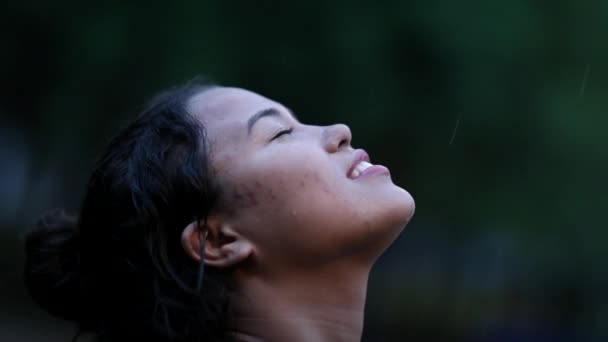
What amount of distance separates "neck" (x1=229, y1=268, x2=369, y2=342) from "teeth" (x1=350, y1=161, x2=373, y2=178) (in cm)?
25

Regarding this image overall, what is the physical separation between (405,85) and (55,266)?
3.14 meters

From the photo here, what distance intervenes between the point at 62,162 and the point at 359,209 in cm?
386

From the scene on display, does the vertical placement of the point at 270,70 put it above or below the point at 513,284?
above

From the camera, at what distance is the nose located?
7.05 feet

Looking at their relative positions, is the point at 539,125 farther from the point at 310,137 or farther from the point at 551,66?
the point at 310,137

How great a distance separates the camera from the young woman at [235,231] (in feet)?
6.61

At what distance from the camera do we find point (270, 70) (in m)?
4.80

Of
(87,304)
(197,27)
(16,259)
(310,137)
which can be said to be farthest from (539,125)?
(16,259)

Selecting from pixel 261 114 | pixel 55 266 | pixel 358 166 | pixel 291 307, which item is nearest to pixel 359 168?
pixel 358 166

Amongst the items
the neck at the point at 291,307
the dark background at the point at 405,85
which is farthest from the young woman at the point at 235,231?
the dark background at the point at 405,85

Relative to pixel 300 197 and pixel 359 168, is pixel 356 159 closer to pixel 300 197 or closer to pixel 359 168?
pixel 359 168

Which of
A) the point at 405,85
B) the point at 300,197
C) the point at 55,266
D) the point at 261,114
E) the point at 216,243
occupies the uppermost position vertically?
the point at 261,114

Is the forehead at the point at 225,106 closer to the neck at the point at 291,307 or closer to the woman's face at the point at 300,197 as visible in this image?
the woman's face at the point at 300,197

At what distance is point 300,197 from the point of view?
2.02m
